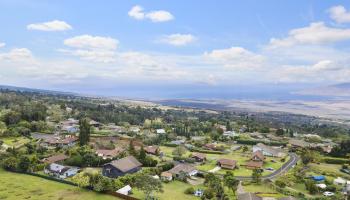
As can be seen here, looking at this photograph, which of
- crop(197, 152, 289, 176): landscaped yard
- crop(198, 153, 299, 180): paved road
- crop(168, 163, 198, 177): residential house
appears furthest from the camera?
crop(197, 152, 289, 176): landscaped yard

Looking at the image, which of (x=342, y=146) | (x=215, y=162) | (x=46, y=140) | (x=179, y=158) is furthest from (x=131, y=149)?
(x=342, y=146)

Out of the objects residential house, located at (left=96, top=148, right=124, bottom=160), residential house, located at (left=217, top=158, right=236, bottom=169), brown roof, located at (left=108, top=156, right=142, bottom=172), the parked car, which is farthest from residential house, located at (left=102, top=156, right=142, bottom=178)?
the parked car

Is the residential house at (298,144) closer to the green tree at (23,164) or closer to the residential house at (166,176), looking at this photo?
the residential house at (166,176)

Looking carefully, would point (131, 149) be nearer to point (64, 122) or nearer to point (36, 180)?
point (36, 180)

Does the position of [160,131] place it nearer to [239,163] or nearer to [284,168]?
[239,163]

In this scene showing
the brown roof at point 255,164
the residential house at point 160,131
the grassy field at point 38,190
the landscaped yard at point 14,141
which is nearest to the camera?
the grassy field at point 38,190

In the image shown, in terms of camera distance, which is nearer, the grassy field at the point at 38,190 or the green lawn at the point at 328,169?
the grassy field at the point at 38,190

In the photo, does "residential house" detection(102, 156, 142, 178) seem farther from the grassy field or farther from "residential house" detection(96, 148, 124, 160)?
the grassy field

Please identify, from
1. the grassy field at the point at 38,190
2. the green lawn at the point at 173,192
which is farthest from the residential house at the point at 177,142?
the grassy field at the point at 38,190

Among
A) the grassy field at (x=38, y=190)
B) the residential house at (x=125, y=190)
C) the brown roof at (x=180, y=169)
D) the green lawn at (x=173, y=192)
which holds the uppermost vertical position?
the brown roof at (x=180, y=169)
